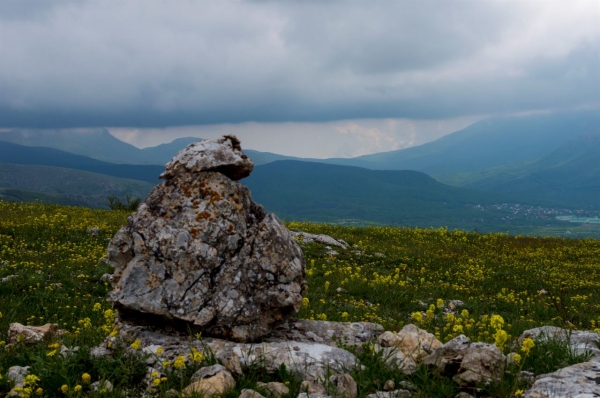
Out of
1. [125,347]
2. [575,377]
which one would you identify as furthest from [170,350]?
[575,377]

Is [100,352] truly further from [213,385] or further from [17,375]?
[213,385]

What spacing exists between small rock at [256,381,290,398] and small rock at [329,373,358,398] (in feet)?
1.86

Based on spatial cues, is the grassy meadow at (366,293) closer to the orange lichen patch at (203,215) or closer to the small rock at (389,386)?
the small rock at (389,386)

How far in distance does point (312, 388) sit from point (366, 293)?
1043cm

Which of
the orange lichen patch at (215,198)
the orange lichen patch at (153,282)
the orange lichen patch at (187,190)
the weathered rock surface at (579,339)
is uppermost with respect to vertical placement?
the orange lichen patch at (187,190)

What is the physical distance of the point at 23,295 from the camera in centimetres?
1230

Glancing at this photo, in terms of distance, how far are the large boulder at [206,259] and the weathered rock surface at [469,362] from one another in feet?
8.09

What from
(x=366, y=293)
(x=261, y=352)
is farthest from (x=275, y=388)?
(x=366, y=293)

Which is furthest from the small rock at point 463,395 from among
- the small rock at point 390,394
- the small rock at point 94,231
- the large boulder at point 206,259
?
the small rock at point 94,231

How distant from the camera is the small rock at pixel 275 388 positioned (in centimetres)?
527

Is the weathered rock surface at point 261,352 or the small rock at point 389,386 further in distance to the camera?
the weathered rock surface at point 261,352

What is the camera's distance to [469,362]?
5480mm

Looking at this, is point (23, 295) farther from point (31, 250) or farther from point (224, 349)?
point (224, 349)

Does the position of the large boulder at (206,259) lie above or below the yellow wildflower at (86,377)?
above
